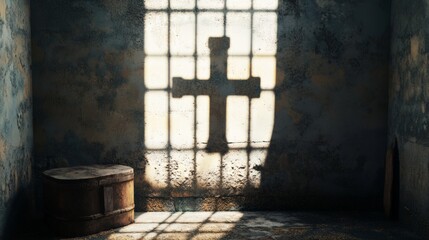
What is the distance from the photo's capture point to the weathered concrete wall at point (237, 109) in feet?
17.0

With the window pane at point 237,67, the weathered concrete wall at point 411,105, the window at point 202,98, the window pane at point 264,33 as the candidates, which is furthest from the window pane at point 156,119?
the weathered concrete wall at point 411,105

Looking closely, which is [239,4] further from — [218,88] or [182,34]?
[218,88]

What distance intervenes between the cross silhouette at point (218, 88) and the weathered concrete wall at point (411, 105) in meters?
A: 1.51

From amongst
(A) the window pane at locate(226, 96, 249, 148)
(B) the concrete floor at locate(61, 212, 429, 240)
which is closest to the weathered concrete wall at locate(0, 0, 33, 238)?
(B) the concrete floor at locate(61, 212, 429, 240)

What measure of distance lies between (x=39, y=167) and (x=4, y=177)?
1006 millimetres

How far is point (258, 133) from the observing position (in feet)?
17.7

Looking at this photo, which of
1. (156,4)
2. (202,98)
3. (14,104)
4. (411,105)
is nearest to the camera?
(14,104)

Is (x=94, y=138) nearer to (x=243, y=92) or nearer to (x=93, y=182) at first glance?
(x=93, y=182)

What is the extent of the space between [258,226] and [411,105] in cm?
196

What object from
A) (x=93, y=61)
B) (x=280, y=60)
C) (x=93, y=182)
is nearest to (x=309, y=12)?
(x=280, y=60)

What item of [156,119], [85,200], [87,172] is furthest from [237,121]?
[85,200]

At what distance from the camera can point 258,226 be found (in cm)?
483

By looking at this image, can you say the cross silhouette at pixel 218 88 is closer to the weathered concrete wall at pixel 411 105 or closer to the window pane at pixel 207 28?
the window pane at pixel 207 28

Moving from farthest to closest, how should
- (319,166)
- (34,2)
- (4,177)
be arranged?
(319,166)
(34,2)
(4,177)
